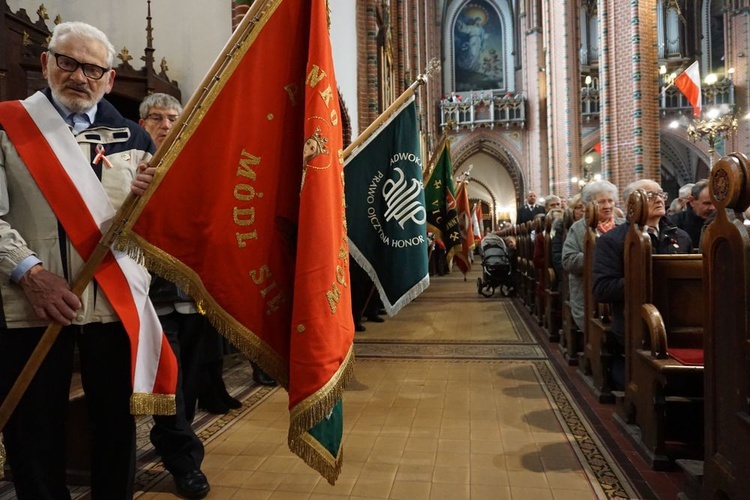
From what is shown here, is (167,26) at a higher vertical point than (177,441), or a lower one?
higher

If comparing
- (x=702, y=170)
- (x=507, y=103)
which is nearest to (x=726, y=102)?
(x=702, y=170)

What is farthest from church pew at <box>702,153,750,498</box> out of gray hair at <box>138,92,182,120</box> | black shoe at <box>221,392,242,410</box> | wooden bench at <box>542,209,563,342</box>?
wooden bench at <box>542,209,563,342</box>

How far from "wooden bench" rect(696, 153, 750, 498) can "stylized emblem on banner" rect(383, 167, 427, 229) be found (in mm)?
1870

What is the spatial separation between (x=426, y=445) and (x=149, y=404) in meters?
1.66

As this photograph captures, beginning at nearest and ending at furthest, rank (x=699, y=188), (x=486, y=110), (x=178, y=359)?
(x=178, y=359) → (x=699, y=188) → (x=486, y=110)

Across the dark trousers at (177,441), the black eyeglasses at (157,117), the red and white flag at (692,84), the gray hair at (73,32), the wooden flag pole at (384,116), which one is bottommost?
the dark trousers at (177,441)

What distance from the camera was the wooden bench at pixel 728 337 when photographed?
68.1 inches

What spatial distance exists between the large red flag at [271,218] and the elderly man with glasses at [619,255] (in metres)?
2.14

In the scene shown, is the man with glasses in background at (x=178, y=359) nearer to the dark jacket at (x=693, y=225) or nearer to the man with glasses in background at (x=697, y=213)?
the man with glasses in background at (x=697, y=213)

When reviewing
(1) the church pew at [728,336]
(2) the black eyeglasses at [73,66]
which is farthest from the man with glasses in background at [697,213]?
(2) the black eyeglasses at [73,66]

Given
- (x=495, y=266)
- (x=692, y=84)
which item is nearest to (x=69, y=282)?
(x=495, y=266)

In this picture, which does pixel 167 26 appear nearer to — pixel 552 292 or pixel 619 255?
pixel 619 255

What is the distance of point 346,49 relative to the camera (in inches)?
295

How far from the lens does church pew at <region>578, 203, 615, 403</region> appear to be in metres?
3.51
